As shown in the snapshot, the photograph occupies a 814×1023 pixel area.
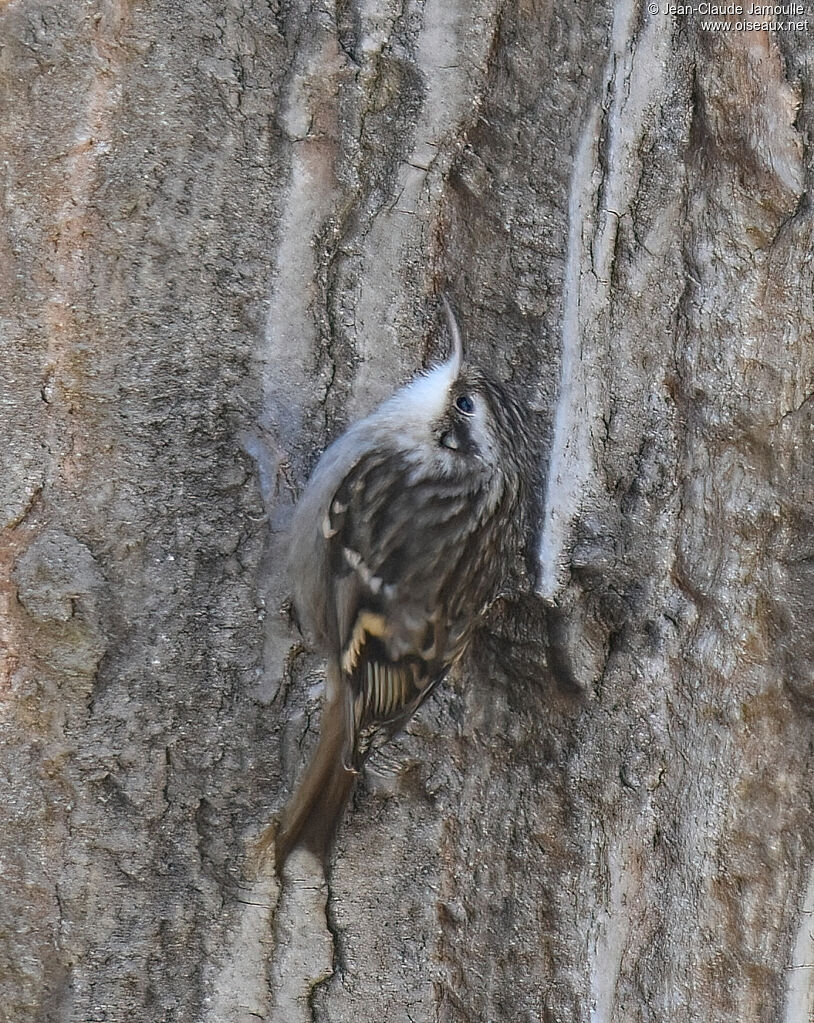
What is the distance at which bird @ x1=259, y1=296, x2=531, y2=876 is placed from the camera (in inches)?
57.5

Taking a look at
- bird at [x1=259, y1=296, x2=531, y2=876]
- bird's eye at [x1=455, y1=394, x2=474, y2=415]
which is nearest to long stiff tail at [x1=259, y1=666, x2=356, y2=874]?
bird at [x1=259, y1=296, x2=531, y2=876]

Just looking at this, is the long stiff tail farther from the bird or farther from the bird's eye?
the bird's eye

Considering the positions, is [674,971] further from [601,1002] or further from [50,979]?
[50,979]

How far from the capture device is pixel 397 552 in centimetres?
171

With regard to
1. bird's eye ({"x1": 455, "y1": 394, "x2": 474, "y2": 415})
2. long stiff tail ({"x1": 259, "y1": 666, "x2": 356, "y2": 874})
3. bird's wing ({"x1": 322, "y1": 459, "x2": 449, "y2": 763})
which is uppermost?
bird's eye ({"x1": 455, "y1": 394, "x2": 474, "y2": 415})

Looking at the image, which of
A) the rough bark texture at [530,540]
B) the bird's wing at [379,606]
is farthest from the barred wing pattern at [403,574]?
the rough bark texture at [530,540]

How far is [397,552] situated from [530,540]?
0.97ft

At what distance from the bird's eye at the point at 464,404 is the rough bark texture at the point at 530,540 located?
0.36 feet

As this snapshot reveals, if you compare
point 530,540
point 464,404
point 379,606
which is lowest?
point 379,606

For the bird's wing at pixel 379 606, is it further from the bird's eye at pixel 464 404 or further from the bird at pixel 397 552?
the bird's eye at pixel 464 404

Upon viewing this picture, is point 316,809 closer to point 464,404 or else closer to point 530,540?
point 530,540

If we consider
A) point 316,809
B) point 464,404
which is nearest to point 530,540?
point 464,404

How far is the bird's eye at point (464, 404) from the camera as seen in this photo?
157 centimetres

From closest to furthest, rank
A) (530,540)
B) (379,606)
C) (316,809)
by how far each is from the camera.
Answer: (316,809)
(530,540)
(379,606)
